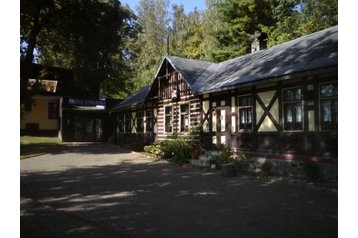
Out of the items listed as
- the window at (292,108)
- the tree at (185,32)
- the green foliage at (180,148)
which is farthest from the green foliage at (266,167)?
the tree at (185,32)

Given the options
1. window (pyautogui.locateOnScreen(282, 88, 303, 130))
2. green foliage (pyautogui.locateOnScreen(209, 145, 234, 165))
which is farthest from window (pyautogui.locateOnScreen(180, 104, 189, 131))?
window (pyautogui.locateOnScreen(282, 88, 303, 130))

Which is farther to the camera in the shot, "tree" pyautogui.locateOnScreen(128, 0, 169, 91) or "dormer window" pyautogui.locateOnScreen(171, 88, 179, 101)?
"tree" pyautogui.locateOnScreen(128, 0, 169, 91)

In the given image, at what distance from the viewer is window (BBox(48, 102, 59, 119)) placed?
104 ft

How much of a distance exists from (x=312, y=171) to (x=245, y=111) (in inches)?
172

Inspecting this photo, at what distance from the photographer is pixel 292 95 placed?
12102mm

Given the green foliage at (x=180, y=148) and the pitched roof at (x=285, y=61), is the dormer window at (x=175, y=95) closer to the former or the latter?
the pitched roof at (x=285, y=61)

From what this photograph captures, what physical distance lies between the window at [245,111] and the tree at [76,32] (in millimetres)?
9391

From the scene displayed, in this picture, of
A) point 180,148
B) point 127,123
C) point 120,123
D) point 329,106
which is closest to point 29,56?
point 180,148

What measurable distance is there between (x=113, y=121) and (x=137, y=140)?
7364 mm

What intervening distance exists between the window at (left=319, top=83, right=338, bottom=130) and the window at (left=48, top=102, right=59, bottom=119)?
1014 inches

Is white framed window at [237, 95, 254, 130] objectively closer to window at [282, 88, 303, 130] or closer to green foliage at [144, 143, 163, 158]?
window at [282, 88, 303, 130]

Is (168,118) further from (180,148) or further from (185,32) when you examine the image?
(185,32)

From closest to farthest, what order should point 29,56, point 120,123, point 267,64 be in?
point 267,64, point 29,56, point 120,123

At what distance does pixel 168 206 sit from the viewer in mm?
7695
